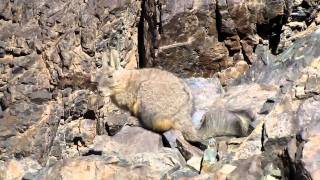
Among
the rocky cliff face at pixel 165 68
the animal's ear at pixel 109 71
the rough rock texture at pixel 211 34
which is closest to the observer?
the rocky cliff face at pixel 165 68

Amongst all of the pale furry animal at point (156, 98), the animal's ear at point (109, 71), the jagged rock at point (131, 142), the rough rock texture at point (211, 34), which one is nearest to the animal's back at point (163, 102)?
the pale furry animal at point (156, 98)

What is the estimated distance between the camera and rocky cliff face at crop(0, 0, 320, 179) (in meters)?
7.15

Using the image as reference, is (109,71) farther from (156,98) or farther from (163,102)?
(163,102)

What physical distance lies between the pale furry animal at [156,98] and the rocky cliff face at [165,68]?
0.88 ft

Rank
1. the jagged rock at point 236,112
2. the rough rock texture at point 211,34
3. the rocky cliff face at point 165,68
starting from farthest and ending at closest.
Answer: the rough rock texture at point 211,34, the jagged rock at point 236,112, the rocky cliff face at point 165,68

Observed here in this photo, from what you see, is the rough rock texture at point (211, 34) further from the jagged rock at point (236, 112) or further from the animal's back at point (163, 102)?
the jagged rock at point (236, 112)

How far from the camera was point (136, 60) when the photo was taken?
62.7ft

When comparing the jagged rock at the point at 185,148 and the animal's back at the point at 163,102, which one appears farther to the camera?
the animal's back at the point at 163,102

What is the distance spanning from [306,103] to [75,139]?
45.2 feet

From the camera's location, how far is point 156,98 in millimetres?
9672

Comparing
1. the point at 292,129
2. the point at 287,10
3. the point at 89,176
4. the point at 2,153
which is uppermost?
the point at 287,10

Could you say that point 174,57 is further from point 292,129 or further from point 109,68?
point 292,129

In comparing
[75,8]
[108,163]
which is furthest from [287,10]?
[108,163]

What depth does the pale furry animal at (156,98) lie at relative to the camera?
30.0 feet
